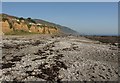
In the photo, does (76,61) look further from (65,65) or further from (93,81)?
(93,81)

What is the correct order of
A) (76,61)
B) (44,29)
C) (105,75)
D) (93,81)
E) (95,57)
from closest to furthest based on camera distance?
(93,81) < (105,75) < (76,61) < (95,57) < (44,29)

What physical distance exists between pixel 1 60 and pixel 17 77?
8.53 metres

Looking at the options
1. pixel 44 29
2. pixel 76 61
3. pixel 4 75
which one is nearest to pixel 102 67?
pixel 76 61

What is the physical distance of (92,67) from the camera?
26.7 meters

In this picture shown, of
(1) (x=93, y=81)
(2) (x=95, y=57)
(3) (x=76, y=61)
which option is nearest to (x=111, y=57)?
(2) (x=95, y=57)

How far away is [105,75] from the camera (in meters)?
24.5

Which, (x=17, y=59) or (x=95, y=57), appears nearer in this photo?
(x=17, y=59)

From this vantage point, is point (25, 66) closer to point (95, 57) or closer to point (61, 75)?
point (61, 75)

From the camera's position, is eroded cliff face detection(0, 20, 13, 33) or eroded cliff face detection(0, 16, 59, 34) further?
eroded cliff face detection(0, 16, 59, 34)

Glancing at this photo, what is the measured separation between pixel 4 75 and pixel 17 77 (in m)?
1.60

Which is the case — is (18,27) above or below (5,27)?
below

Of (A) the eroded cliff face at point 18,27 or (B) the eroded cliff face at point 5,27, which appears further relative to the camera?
(A) the eroded cliff face at point 18,27

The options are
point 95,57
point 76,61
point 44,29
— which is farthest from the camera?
point 44,29

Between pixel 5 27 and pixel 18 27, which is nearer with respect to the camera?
pixel 5 27
